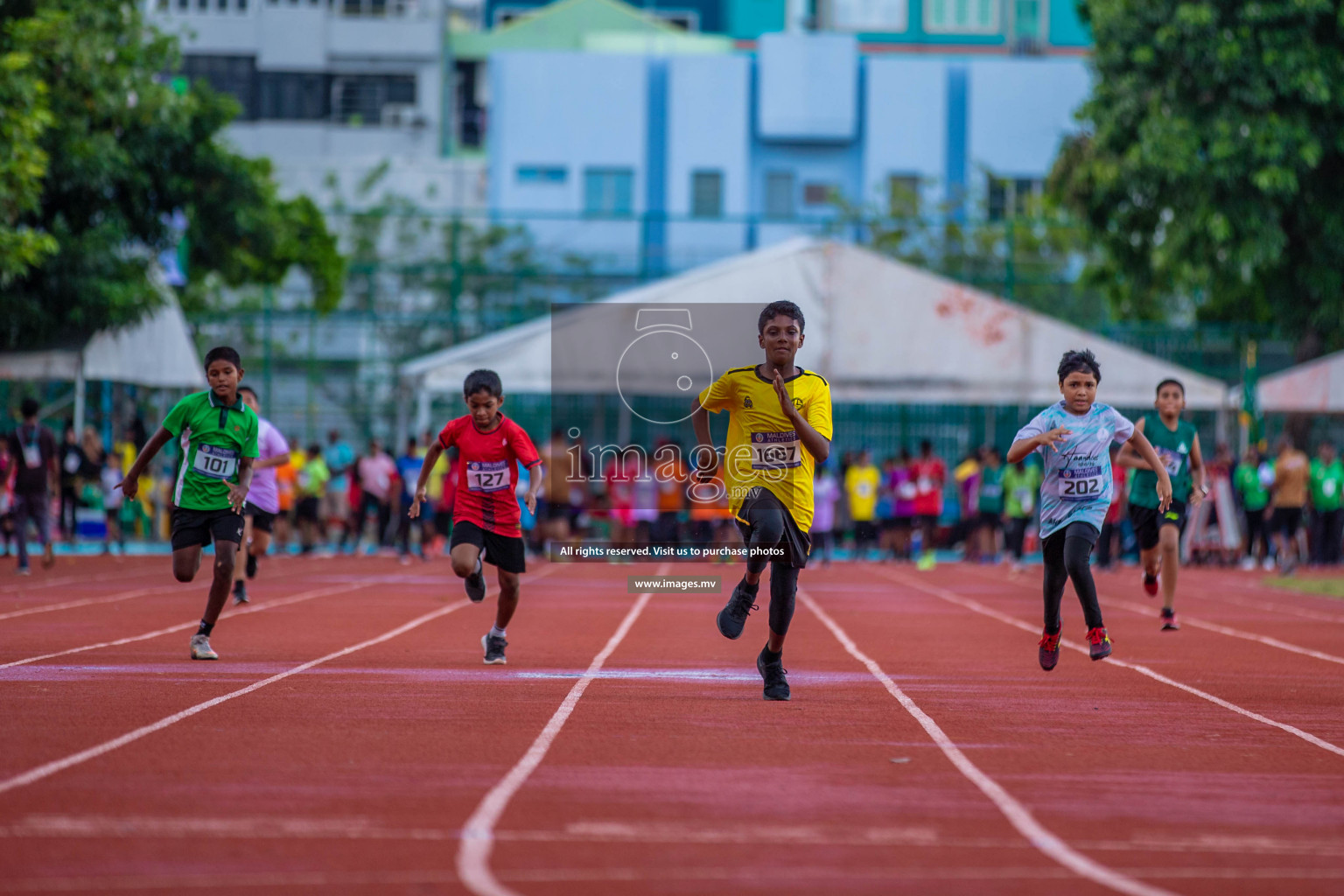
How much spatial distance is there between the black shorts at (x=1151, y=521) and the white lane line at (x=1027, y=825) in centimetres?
452

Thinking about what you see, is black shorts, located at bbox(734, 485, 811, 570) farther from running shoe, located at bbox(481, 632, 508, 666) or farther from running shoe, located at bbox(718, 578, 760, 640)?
running shoe, located at bbox(481, 632, 508, 666)

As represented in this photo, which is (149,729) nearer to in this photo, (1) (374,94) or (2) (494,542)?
(2) (494,542)

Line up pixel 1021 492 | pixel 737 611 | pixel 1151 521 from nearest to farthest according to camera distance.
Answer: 1. pixel 737 611
2. pixel 1151 521
3. pixel 1021 492

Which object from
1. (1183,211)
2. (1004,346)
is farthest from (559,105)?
(1004,346)

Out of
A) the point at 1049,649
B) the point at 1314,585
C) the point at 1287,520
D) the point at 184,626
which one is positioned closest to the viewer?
the point at 1049,649

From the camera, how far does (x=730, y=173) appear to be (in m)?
45.7

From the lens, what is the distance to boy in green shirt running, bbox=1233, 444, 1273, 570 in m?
25.2

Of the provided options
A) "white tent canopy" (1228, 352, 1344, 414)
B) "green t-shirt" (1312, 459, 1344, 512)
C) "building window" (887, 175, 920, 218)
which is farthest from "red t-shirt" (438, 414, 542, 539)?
"building window" (887, 175, 920, 218)

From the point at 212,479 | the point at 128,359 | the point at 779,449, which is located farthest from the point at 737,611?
the point at 128,359

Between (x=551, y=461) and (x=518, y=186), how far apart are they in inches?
915

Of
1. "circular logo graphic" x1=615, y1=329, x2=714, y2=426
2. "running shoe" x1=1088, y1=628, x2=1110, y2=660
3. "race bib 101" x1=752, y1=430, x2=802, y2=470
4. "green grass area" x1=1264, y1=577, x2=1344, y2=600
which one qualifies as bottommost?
"green grass area" x1=1264, y1=577, x2=1344, y2=600

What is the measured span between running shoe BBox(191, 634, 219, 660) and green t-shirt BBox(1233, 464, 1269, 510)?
60.6ft

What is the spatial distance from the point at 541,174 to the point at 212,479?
36.0 m

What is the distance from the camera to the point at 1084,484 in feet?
31.4
